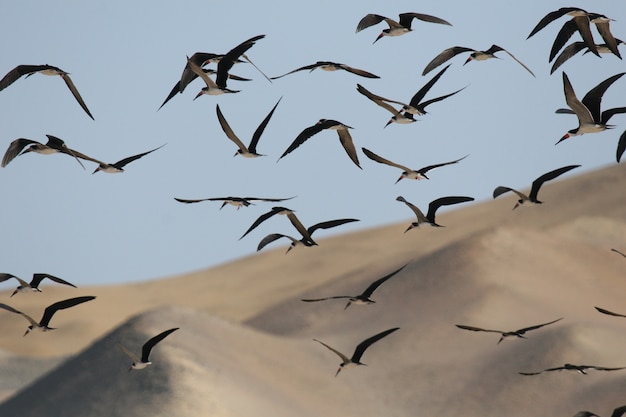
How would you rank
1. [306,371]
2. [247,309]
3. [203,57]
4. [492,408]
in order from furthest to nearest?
[247,309]
[306,371]
[492,408]
[203,57]

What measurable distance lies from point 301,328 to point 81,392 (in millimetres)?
24103

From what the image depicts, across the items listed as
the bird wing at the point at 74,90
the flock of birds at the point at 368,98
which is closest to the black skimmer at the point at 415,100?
the flock of birds at the point at 368,98

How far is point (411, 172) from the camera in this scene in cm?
2262

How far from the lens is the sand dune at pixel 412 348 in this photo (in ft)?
162

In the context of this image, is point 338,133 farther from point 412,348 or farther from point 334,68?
point 412,348

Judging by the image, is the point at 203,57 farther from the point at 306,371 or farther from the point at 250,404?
the point at 306,371

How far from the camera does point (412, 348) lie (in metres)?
61.2

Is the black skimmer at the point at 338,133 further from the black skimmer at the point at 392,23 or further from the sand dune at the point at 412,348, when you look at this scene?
the sand dune at the point at 412,348

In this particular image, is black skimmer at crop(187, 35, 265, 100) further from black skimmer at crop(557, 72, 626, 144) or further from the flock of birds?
black skimmer at crop(557, 72, 626, 144)

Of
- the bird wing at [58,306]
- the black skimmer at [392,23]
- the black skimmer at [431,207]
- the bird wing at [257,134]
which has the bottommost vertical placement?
the bird wing at [58,306]

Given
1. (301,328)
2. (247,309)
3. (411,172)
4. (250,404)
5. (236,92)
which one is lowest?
(247,309)

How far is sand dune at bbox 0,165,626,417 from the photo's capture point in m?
49.2

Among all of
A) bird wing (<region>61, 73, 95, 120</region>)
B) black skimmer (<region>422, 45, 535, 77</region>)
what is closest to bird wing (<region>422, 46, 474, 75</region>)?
black skimmer (<region>422, 45, 535, 77</region>)

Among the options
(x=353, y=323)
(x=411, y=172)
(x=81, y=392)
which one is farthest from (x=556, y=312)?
(x=411, y=172)
